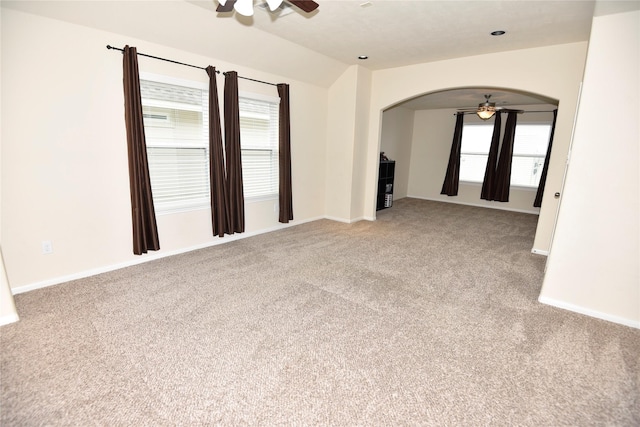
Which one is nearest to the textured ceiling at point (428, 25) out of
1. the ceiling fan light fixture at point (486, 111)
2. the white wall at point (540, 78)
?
the white wall at point (540, 78)

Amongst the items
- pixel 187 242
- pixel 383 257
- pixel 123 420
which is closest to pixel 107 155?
pixel 187 242

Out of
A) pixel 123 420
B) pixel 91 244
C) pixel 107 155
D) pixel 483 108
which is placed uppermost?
pixel 483 108

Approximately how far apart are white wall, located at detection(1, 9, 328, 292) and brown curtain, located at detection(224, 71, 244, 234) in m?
0.44

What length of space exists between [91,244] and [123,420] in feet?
7.34

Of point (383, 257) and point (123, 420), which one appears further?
point (383, 257)

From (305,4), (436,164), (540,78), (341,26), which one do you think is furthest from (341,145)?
(436,164)

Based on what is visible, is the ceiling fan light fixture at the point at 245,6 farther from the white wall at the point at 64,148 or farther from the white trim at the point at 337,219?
the white trim at the point at 337,219

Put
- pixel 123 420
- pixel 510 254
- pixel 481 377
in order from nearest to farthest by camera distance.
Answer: pixel 123 420
pixel 481 377
pixel 510 254

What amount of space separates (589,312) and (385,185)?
4.72 m

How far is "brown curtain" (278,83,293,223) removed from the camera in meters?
4.71

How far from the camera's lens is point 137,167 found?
10.5ft

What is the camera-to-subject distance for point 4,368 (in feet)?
6.14

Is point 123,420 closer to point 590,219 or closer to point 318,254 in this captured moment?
point 318,254

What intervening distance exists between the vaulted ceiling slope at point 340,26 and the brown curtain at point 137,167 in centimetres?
41
